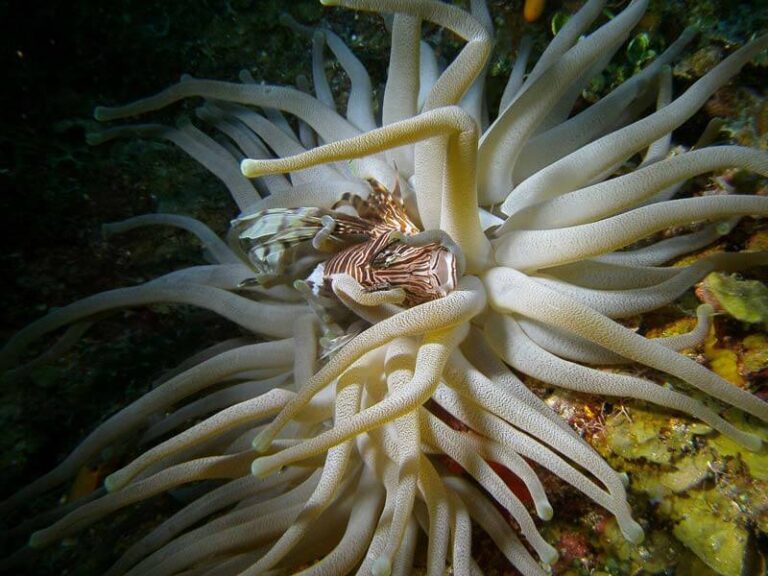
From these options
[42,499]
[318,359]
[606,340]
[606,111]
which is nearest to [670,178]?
[606,340]

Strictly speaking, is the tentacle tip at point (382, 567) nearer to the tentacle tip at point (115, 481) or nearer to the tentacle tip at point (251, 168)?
the tentacle tip at point (115, 481)

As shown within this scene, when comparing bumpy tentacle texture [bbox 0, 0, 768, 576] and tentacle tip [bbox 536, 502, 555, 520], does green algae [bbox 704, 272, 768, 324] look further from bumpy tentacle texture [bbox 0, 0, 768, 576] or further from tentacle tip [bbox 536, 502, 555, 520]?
tentacle tip [bbox 536, 502, 555, 520]

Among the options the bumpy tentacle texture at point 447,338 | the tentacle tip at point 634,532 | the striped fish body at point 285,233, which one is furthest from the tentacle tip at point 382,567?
the striped fish body at point 285,233

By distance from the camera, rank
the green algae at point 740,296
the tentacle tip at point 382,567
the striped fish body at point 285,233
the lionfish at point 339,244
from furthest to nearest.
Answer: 1. the striped fish body at point 285,233
2. the lionfish at point 339,244
3. the green algae at point 740,296
4. the tentacle tip at point 382,567

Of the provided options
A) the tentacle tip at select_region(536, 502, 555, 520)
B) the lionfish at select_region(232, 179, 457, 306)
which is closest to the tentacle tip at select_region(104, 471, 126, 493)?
the lionfish at select_region(232, 179, 457, 306)

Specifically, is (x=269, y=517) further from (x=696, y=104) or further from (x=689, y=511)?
(x=696, y=104)
